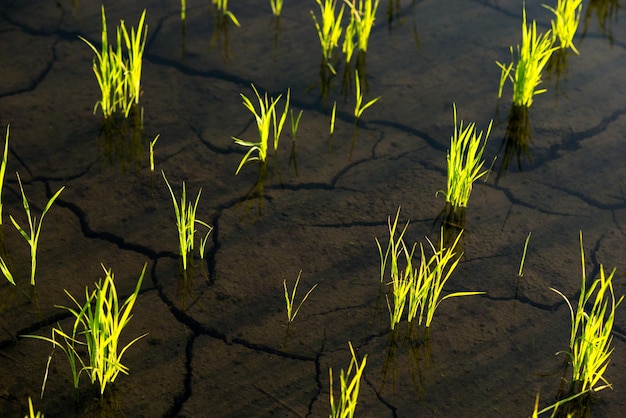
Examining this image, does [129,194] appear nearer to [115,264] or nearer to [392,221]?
[115,264]

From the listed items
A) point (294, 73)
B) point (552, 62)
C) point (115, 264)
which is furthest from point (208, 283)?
point (552, 62)

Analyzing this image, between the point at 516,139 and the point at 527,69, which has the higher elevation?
the point at 527,69

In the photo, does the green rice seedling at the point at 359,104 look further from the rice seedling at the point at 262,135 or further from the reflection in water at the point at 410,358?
the reflection in water at the point at 410,358

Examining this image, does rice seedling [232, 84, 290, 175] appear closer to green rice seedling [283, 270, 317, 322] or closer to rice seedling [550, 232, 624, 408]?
green rice seedling [283, 270, 317, 322]

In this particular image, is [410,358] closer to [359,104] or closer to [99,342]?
[99,342]

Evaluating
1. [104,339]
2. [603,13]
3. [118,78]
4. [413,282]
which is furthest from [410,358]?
[603,13]

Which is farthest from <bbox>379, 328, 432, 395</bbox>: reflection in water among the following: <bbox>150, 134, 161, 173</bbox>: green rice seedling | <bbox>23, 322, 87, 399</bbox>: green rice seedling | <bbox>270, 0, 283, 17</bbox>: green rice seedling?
<bbox>270, 0, 283, 17</bbox>: green rice seedling
